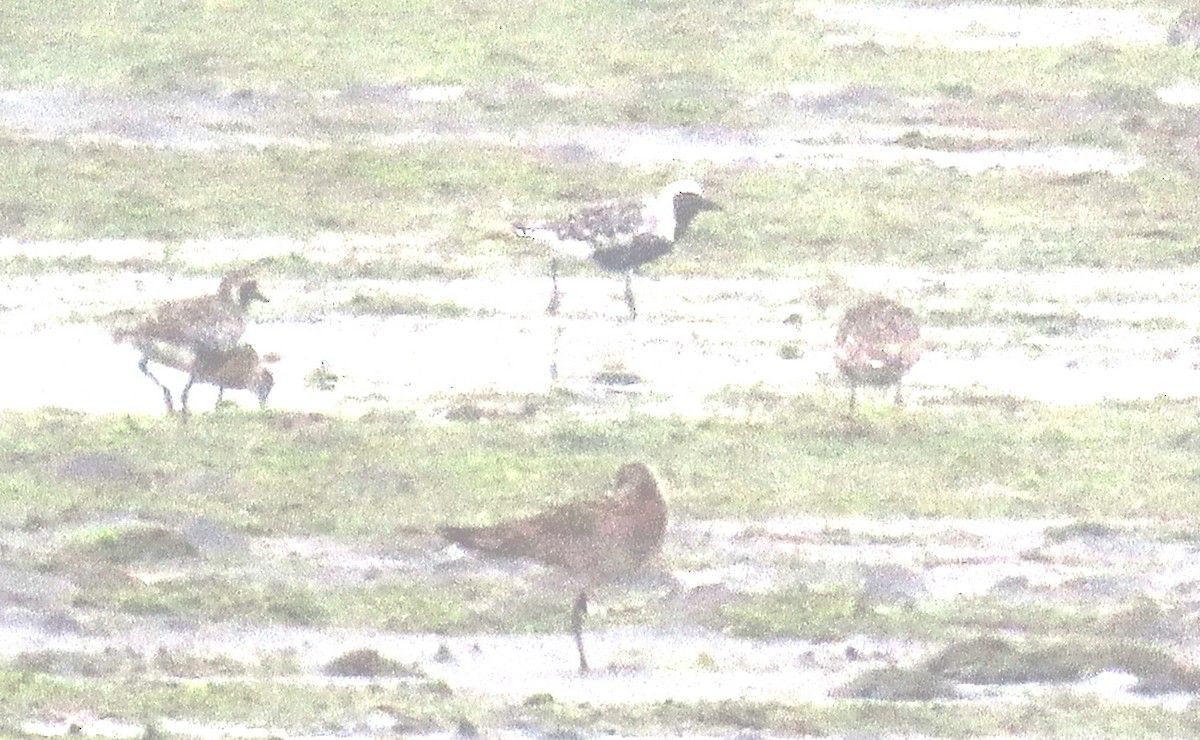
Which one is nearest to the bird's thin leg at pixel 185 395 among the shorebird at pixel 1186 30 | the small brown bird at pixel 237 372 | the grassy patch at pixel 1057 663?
the small brown bird at pixel 237 372

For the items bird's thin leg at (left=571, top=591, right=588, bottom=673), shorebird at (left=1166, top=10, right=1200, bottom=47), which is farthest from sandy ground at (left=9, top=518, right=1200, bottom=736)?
shorebird at (left=1166, top=10, right=1200, bottom=47)

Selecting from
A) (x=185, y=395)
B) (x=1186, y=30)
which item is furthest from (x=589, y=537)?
(x=1186, y=30)

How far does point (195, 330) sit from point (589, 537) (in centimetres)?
59

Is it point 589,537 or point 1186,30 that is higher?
point 1186,30

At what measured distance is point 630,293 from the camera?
2195 mm

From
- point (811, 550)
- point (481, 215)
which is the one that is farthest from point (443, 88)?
point (811, 550)

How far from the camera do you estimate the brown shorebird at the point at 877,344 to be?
2.13m

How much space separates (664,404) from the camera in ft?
7.00

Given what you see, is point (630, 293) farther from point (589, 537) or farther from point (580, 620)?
point (580, 620)

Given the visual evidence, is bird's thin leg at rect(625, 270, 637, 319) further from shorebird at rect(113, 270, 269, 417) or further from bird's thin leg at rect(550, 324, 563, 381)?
shorebird at rect(113, 270, 269, 417)

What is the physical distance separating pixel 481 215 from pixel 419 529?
1.41 ft

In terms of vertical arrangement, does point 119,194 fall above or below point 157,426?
above

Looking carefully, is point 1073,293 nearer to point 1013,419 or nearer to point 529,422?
point 1013,419

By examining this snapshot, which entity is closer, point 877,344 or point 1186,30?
point 877,344
